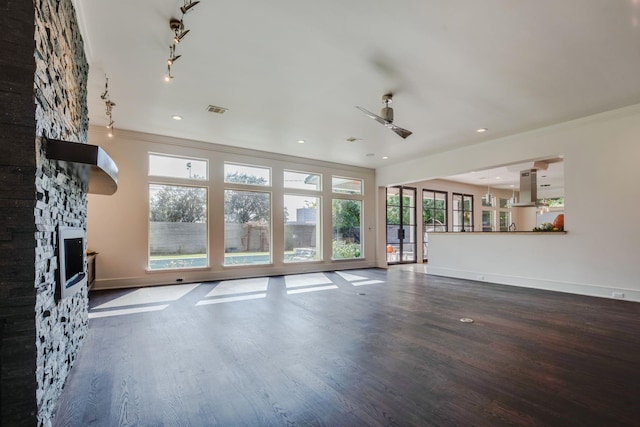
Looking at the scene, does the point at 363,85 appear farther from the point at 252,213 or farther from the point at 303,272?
the point at 303,272

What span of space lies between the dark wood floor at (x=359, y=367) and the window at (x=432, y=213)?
21.2 feet

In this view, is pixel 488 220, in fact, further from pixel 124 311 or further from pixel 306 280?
pixel 124 311

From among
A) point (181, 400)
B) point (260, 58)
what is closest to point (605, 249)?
point (260, 58)

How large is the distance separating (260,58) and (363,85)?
137cm

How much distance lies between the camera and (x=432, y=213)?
1115cm

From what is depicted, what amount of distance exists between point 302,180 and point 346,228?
1.98m

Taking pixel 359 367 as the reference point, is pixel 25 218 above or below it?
above

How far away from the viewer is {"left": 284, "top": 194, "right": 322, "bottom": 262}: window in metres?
7.85

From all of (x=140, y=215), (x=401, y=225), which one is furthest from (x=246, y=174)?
(x=401, y=225)

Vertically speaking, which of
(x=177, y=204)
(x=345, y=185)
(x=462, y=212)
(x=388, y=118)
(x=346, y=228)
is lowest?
(x=346, y=228)

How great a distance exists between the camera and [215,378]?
2.38 m

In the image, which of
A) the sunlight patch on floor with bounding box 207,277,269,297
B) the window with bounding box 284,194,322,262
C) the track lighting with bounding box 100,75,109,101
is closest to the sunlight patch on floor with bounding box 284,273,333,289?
the sunlight patch on floor with bounding box 207,277,269,297

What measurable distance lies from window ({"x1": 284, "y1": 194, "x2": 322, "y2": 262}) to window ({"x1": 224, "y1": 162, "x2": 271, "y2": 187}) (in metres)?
0.73

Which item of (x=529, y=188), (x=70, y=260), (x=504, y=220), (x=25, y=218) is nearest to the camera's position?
(x=25, y=218)
